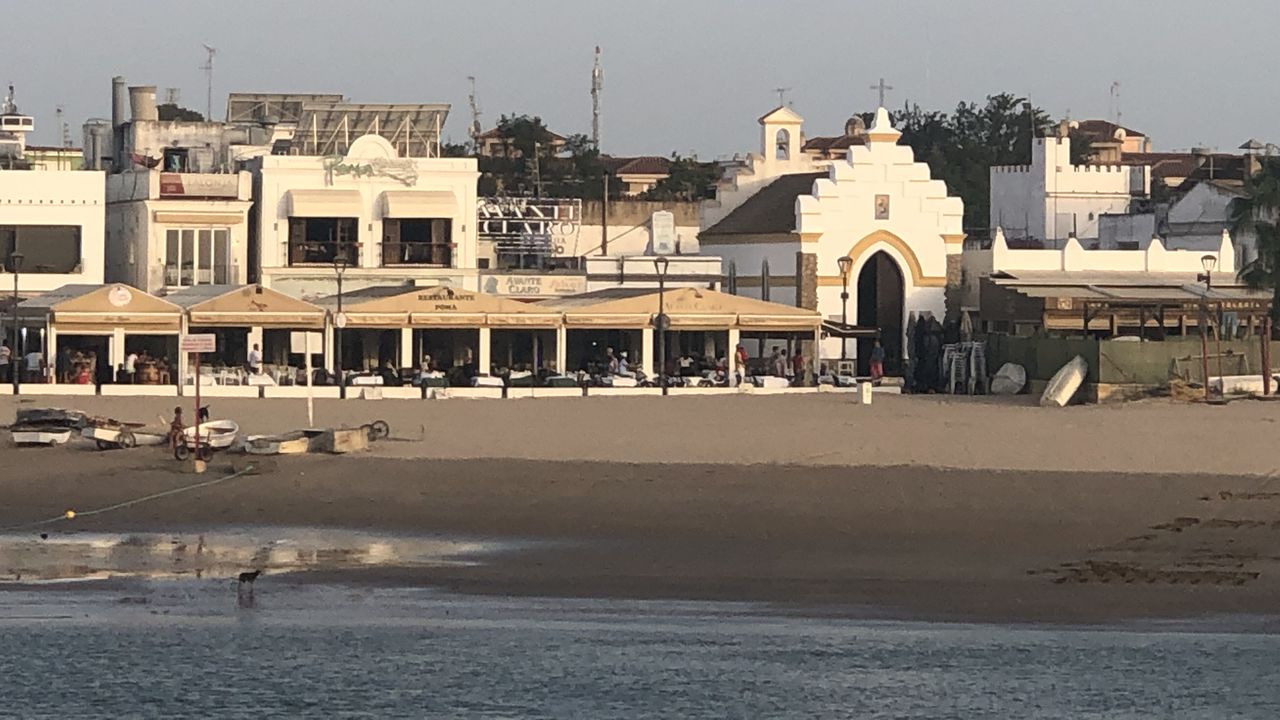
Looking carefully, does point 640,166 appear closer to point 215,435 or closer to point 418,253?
point 418,253

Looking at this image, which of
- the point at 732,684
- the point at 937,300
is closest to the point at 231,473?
the point at 732,684

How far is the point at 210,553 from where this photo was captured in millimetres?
28906

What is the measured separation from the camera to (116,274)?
5919 centimetres

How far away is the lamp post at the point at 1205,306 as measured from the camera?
149 feet

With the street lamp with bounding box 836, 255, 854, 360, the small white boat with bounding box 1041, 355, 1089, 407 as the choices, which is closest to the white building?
the street lamp with bounding box 836, 255, 854, 360

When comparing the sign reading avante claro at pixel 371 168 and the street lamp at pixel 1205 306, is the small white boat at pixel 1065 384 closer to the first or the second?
the street lamp at pixel 1205 306

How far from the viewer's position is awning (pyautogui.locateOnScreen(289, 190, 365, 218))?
188ft

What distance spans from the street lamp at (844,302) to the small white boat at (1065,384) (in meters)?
9.80

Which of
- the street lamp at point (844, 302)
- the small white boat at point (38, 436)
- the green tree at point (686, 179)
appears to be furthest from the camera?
the green tree at point (686, 179)

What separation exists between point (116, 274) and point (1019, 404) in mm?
23688

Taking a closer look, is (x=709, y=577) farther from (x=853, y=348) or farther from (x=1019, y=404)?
(x=853, y=348)

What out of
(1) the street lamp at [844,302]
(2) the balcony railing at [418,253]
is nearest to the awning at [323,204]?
(2) the balcony railing at [418,253]

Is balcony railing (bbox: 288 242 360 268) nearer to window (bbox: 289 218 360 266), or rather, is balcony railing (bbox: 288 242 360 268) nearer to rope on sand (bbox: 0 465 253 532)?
window (bbox: 289 218 360 266)

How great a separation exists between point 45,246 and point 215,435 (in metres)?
22.2
